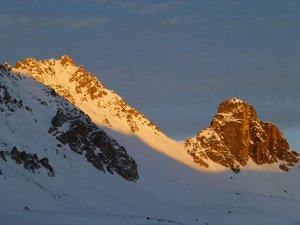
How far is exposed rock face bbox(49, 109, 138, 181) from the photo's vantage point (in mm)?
87875

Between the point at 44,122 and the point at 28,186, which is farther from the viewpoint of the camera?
the point at 44,122

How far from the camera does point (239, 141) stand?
18438cm

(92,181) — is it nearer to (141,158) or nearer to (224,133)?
(141,158)

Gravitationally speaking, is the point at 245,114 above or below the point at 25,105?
above

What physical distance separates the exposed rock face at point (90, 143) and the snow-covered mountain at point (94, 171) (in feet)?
0.71

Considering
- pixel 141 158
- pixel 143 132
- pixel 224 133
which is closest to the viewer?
pixel 141 158

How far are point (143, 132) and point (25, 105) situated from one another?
77.9 meters

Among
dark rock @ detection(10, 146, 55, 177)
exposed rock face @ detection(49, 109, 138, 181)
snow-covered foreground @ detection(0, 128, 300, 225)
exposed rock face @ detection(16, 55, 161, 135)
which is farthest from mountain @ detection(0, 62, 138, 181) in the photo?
exposed rock face @ detection(16, 55, 161, 135)

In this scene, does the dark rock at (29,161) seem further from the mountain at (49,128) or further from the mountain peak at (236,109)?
the mountain peak at (236,109)

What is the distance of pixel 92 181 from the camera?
7300 centimetres

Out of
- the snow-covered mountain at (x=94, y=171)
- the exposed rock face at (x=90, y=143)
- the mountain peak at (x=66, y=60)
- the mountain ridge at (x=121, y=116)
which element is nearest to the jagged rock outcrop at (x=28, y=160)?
the snow-covered mountain at (x=94, y=171)

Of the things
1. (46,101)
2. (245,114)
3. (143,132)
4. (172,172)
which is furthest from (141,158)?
(245,114)

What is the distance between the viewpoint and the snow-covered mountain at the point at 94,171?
47.8 metres

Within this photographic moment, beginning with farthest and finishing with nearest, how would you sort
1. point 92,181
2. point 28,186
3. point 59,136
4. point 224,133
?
1. point 224,133
2. point 59,136
3. point 92,181
4. point 28,186
